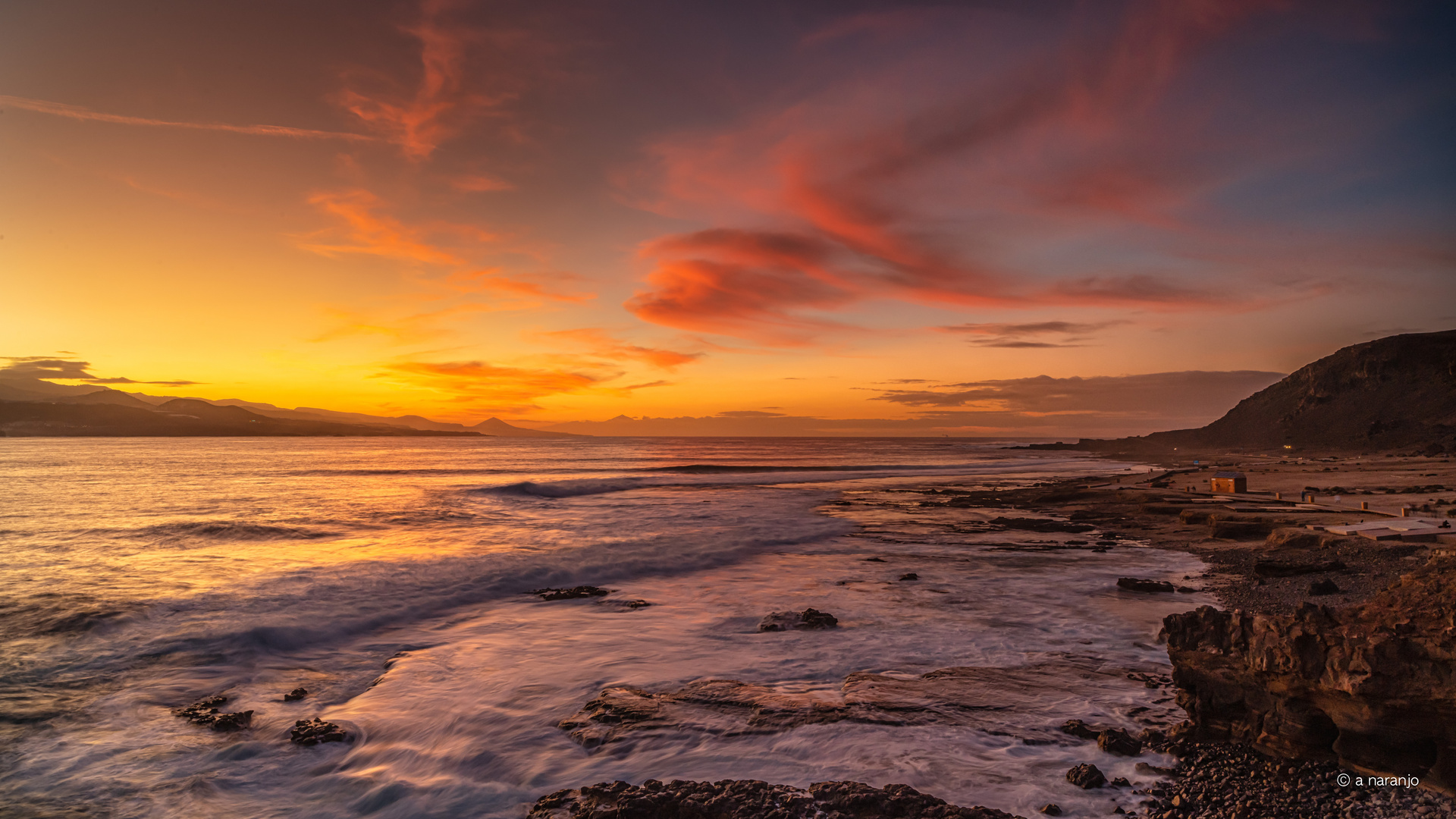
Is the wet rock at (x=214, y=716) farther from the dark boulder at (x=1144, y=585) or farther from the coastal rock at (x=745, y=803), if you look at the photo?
the dark boulder at (x=1144, y=585)

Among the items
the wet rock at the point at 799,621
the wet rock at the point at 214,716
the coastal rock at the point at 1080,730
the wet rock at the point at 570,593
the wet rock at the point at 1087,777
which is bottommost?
the wet rock at the point at 570,593

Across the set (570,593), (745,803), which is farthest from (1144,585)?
(570,593)

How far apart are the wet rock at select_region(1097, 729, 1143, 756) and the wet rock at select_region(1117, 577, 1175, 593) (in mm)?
8255

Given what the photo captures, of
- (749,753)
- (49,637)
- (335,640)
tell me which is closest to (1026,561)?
(749,753)

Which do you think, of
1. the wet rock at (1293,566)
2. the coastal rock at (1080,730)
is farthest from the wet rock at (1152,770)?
the wet rock at (1293,566)

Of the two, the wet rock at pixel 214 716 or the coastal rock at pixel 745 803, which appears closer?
the coastal rock at pixel 745 803

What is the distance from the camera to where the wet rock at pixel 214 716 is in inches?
293

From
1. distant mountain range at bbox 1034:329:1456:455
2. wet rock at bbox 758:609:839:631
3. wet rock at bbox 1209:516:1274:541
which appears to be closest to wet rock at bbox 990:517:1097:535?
wet rock at bbox 1209:516:1274:541

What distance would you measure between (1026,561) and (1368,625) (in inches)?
485

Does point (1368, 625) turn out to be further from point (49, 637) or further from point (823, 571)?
point (49, 637)

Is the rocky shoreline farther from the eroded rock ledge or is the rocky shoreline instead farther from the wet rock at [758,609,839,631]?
the wet rock at [758,609,839,631]

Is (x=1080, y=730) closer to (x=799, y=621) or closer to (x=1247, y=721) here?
(x=1247, y=721)

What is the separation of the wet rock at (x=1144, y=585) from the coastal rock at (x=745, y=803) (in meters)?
10.2

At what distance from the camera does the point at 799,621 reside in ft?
36.6
